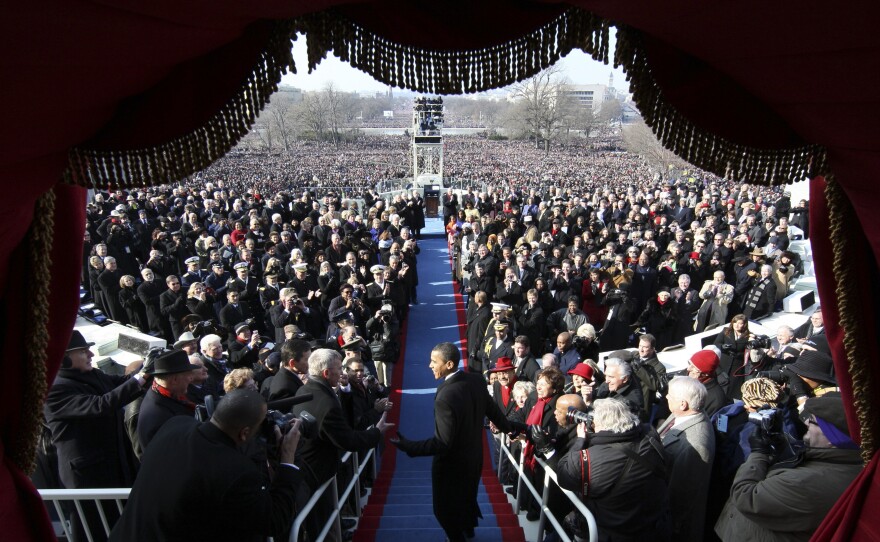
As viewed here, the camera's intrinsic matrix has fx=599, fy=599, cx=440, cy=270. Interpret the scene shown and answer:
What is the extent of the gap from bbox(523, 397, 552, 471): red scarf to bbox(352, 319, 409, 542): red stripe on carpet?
1.14 metres

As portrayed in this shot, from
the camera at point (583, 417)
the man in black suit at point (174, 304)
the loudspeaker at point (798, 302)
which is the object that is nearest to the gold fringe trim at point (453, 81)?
the camera at point (583, 417)

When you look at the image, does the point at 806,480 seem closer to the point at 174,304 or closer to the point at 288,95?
the point at 174,304

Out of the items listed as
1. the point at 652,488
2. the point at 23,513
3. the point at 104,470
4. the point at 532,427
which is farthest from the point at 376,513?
the point at 23,513

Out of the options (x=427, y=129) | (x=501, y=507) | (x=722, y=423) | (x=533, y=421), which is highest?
(x=427, y=129)

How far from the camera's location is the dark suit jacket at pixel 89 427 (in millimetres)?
3719

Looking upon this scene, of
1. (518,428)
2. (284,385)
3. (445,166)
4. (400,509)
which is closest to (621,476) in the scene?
(518,428)

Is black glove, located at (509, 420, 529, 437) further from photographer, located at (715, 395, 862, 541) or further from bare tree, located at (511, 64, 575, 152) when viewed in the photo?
bare tree, located at (511, 64, 575, 152)

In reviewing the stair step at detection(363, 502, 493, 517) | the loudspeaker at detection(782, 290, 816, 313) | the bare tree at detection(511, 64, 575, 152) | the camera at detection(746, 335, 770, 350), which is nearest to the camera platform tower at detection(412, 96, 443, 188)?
the loudspeaker at detection(782, 290, 816, 313)

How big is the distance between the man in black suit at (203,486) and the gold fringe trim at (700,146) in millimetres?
1888

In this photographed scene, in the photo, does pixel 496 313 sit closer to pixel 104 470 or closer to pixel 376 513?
pixel 376 513

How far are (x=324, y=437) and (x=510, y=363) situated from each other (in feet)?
7.42

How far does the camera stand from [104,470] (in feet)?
13.1

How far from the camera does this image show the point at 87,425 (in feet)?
12.8

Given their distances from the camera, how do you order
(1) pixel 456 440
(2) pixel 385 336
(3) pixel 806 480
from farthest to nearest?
(2) pixel 385 336, (1) pixel 456 440, (3) pixel 806 480
